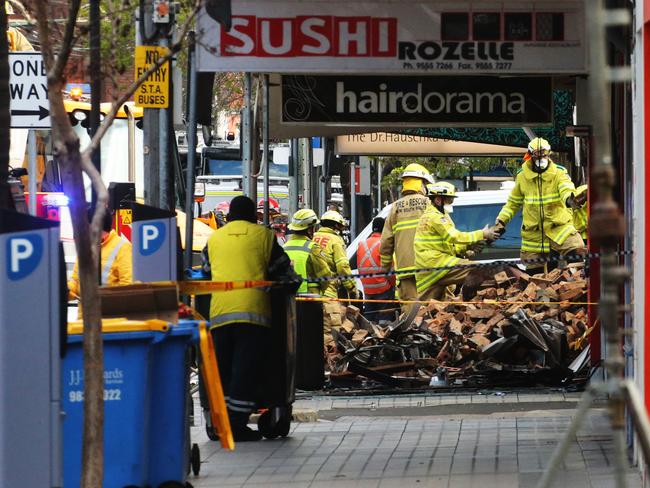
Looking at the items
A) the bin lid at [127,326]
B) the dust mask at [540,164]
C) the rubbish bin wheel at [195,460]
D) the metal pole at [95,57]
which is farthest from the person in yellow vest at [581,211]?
the bin lid at [127,326]

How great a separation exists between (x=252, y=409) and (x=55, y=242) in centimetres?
489

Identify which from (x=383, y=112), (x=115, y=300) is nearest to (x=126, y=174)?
(x=383, y=112)

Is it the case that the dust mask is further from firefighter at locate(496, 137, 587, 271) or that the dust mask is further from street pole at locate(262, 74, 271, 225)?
street pole at locate(262, 74, 271, 225)

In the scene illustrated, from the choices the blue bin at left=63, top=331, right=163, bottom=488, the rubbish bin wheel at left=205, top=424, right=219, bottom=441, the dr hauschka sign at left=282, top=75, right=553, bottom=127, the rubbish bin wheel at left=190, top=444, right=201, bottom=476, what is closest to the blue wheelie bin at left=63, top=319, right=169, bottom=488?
the blue bin at left=63, top=331, right=163, bottom=488

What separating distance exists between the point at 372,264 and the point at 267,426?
9.21 metres

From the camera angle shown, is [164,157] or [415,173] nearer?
[164,157]

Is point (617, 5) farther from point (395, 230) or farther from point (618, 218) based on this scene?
point (395, 230)

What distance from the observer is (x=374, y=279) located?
19.8 m

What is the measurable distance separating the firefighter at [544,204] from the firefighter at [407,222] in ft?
4.03

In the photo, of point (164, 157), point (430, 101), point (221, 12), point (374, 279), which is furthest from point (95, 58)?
point (374, 279)

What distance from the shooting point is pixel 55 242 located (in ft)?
19.8

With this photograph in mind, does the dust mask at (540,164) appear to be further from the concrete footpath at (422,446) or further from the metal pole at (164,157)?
the metal pole at (164,157)

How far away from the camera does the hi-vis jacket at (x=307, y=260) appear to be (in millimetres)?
15516

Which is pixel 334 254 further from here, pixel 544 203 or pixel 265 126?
pixel 265 126
